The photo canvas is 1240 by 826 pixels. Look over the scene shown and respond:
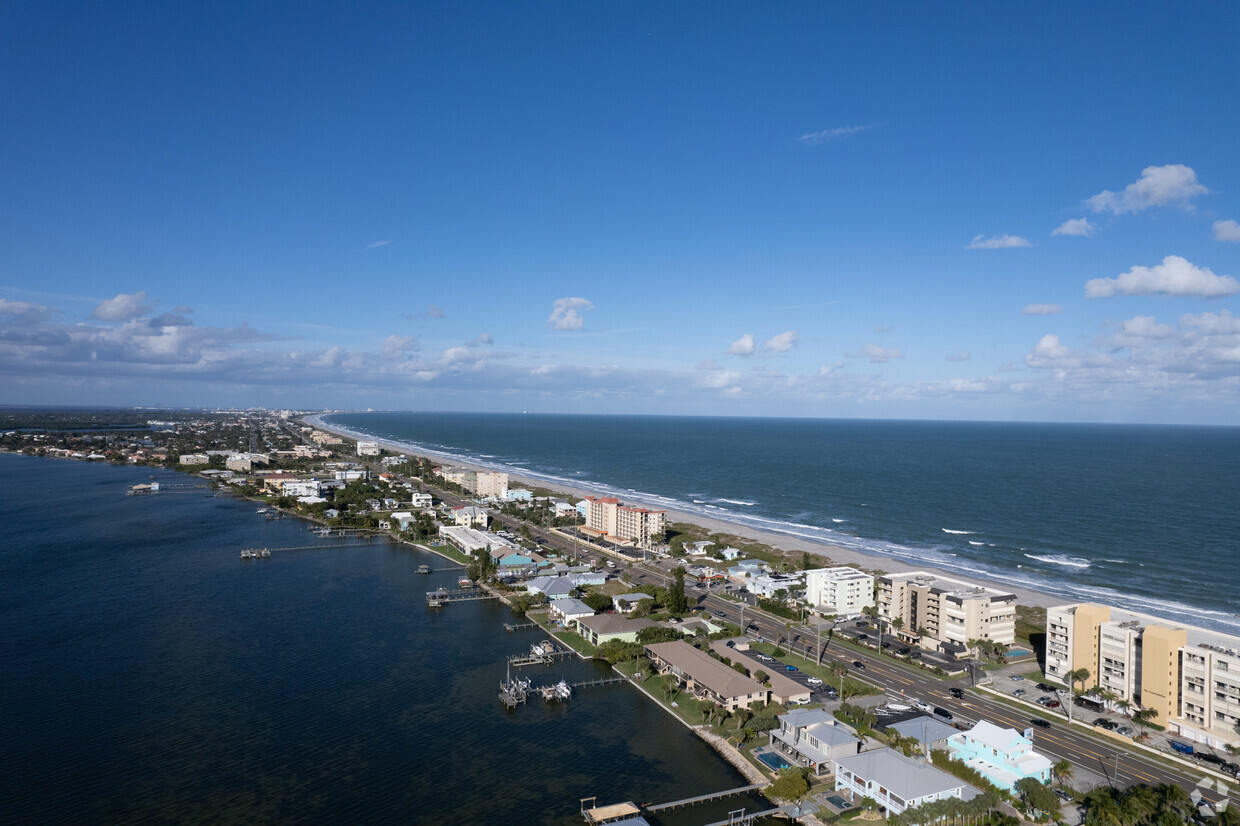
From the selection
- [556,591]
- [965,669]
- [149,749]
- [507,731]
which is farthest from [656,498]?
[149,749]

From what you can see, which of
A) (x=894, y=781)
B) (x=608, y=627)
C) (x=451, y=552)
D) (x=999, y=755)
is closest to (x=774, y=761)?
(x=894, y=781)

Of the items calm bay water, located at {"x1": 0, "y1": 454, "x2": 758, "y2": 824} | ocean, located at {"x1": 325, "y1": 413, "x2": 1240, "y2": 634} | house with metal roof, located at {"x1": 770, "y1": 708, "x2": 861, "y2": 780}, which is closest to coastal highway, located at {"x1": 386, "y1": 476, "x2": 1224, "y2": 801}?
house with metal roof, located at {"x1": 770, "y1": 708, "x2": 861, "y2": 780}

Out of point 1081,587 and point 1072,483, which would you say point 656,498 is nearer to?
point 1081,587

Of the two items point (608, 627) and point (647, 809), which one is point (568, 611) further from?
point (647, 809)

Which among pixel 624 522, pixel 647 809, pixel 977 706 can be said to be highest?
pixel 624 522

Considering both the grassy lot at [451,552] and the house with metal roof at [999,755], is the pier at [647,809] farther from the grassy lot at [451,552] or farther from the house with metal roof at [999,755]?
the grassy lot at [451,552]
